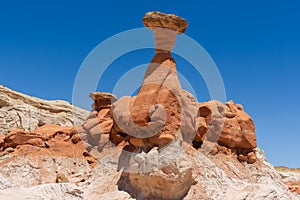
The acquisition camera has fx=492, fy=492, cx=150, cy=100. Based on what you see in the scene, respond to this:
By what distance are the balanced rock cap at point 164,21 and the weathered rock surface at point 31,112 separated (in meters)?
18.3

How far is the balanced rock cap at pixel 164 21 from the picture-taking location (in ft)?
66.5

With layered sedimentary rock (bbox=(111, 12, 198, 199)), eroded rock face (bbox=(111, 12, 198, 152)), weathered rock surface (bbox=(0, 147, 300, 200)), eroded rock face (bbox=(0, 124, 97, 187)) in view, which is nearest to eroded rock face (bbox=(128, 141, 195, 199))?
layered sedimentary rock (bbox=(111, 12, 198, 199))

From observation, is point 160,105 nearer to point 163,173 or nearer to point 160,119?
point 160,119

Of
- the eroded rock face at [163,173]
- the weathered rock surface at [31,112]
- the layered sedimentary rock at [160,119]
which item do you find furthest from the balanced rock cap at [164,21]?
the weathered rock surface at [31,112]

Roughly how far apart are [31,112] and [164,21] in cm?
2256

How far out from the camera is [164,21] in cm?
2039

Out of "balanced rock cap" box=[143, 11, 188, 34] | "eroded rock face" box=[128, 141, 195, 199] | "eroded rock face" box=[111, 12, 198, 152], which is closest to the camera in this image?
"eroded rock face" box=[128, 141, 195, 199]

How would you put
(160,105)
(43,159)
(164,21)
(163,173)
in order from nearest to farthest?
(163,173), (160,105), (164,21), (43,159)

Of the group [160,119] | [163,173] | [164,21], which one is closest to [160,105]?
[160,119]

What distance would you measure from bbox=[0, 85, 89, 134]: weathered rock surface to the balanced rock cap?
60.1 ft

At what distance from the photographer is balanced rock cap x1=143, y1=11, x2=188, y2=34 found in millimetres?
20266

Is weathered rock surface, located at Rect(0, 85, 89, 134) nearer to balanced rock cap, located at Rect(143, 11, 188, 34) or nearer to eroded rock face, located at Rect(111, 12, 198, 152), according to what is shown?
eroded rock face, located at Rect(111, 12, 198, 152)

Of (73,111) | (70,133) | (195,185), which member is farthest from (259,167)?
(73,111)

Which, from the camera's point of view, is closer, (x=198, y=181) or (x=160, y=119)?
(x=160, y=119)
